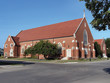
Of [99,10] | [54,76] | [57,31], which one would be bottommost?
[54,76]

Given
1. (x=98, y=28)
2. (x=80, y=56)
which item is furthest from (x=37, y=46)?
(x=98, y=28)

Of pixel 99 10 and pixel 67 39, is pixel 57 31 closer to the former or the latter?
pixel 67 39

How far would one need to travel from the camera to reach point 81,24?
4384 centimetres

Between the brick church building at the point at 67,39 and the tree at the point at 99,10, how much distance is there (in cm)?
2779

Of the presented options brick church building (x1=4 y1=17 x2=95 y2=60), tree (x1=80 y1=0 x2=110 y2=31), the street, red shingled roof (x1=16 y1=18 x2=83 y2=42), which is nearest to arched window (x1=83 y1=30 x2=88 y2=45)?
brick church building (x1=4 y1=17 x2=95 y2=60)

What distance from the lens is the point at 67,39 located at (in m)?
41.2

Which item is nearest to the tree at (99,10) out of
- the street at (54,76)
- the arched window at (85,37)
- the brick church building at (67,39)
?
the street at (54,76)

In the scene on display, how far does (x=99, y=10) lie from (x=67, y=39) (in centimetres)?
3020

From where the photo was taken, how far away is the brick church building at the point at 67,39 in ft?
132

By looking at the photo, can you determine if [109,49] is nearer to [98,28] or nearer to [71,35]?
[71,35]

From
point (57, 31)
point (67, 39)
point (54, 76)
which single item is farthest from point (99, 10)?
point (57, 31)

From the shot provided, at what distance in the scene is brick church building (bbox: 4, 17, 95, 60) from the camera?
132 feet

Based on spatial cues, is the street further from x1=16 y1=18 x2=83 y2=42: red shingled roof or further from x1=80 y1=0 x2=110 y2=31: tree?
x1=16 y1=18 x2=83 y2=42: red shingled roof

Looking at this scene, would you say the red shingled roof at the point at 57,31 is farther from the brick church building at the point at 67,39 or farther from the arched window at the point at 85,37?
the arched window at the point at 85,37
